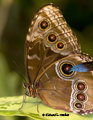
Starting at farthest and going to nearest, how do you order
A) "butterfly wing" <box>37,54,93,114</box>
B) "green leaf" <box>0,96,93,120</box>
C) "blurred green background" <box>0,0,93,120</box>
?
"blurred green background" <box>0,0,93,120</box> < "butterfly wing" <box>37,54,93,114</box> < "green leaf" <box>0,96,93,120</box>

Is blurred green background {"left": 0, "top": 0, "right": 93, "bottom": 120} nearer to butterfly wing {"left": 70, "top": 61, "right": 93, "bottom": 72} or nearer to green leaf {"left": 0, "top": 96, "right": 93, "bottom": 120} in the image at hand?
green leaf {"left": 0, "top": 96, "right": 93, "bottom": 120}

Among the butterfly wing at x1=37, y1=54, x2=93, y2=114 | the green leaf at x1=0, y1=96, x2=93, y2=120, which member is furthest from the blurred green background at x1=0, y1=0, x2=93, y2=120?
the butterfly wing at x1=37, y1=54, x2=93, y2=114

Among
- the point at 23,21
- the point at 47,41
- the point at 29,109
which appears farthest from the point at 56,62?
the point at 23,21

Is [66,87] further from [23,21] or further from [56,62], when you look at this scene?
[23,21]

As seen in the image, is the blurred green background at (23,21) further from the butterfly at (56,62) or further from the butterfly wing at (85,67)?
the butterfly wing at (85,67)

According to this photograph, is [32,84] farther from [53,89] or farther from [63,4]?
[63,4]

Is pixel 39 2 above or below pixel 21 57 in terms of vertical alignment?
above

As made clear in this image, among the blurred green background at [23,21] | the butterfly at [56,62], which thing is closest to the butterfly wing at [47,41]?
the butterfly at [56,62]

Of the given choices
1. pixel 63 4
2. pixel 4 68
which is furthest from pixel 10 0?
pixel 4 68
